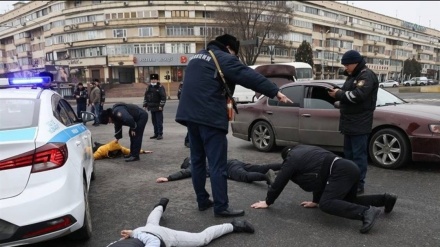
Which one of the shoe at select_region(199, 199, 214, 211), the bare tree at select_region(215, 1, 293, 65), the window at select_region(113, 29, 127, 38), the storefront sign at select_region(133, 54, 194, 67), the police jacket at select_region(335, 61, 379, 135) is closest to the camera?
the shoe at select_region(199, 199, 214, 211)

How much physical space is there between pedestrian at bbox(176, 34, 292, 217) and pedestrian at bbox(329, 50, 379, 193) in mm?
1252

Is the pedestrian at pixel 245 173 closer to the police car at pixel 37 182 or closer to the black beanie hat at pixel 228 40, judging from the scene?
the black beanie hat at pixel 228 40

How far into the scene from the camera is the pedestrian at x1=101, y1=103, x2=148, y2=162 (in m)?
6.25

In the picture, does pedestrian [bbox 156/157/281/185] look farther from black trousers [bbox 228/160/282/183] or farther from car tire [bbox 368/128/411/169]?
car tire [bbox 368/128/411/169]

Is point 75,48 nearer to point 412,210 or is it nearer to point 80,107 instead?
point 80,107

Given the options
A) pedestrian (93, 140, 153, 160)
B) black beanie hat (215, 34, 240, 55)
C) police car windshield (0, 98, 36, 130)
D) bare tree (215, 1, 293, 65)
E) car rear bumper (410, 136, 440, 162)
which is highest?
bare tree (215, 1, 293, 65)

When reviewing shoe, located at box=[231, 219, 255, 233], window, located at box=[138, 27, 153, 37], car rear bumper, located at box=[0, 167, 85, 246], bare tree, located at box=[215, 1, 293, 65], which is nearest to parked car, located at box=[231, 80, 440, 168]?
shoe, located at box=[231, 219, 255, 233]

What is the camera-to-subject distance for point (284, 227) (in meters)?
3.44

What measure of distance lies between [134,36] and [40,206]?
55.9 meters

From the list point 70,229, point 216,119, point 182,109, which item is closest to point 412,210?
point 216,119

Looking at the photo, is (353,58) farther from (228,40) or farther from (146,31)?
(146,31)

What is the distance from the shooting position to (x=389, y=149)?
5.46 m

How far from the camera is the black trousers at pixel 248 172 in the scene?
4.87 meters

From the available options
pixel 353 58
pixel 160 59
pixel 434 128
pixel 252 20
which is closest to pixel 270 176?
pixel 353 58
